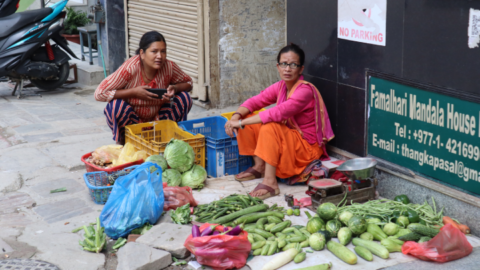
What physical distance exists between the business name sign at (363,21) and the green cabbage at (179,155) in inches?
69.2

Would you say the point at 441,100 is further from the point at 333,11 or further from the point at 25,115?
the point at 25,115

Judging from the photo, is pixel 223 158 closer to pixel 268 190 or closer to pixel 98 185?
pixel 268 190

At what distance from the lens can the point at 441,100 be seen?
3865 millimetres

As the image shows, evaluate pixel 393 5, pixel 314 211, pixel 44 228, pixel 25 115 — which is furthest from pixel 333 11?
pixel 25 115

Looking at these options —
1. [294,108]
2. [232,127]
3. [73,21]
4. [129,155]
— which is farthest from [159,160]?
[73,21]

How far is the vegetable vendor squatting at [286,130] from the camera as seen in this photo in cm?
464

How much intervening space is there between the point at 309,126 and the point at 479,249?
73.8 inches

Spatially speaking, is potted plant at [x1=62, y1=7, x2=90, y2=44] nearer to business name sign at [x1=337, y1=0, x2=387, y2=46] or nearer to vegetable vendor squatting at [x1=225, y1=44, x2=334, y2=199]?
vegetable vendor squatting at [x1=225, y1=44, x2=334, y2=199]

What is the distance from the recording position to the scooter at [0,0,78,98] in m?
8.08

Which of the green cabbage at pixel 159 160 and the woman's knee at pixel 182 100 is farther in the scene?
the woman's knee at pixel 182 100

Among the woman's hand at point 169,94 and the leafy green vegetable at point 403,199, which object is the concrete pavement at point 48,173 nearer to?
the woman's hand at point 169,94

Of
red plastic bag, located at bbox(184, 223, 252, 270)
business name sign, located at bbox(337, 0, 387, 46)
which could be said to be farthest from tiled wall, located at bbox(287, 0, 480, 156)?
red plastic bag, located at bbox(184, 223, 252, 270)

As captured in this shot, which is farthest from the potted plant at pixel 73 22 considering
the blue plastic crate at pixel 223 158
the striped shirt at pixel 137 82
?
the blue plastic crate at pixel 223 158

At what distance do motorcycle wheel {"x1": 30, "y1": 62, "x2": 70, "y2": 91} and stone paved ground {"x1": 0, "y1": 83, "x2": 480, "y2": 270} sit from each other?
1.98ft
